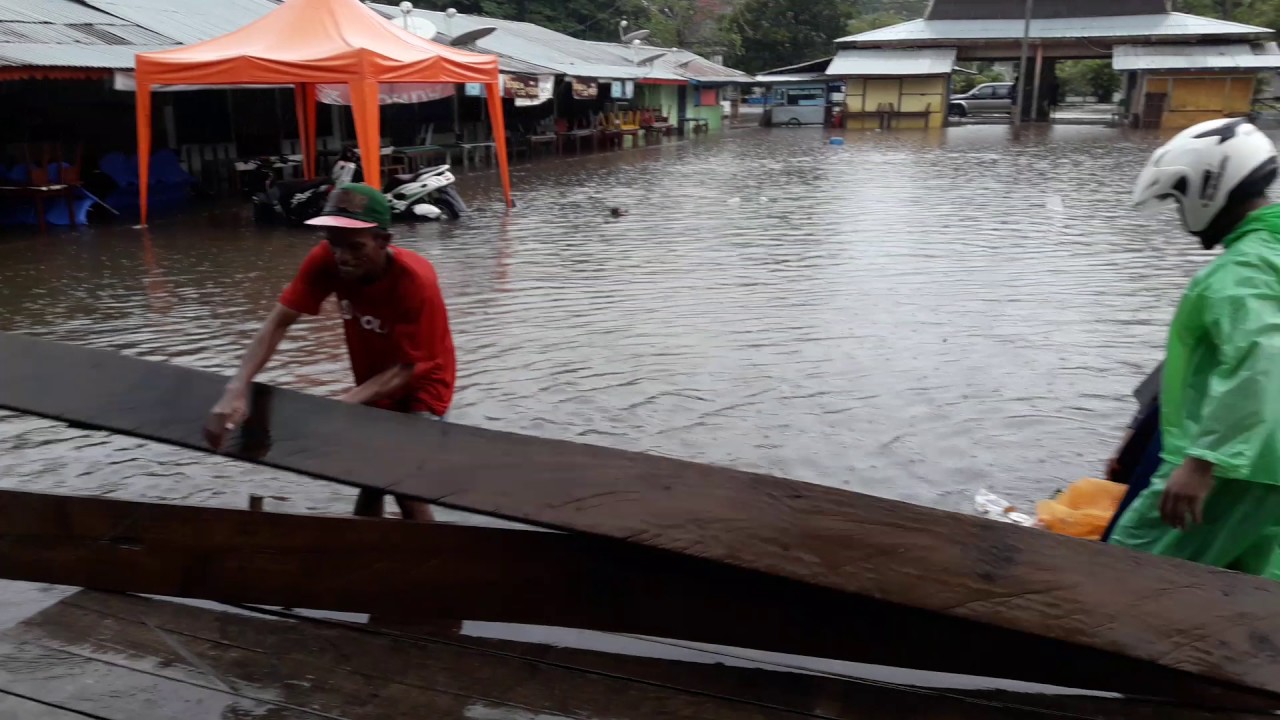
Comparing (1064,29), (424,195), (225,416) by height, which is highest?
(1064,29)

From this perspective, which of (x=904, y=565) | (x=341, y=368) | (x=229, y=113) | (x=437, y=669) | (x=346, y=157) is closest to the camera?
(x=904, y=565)

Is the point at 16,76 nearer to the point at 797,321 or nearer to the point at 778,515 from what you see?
the point at 797,321

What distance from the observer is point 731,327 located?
767 centimetres

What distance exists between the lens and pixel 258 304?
859 cm

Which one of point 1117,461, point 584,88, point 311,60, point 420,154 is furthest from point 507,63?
point 1117,461

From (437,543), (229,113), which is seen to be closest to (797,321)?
(437,543)

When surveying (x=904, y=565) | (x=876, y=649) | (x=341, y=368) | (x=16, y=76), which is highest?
(x=16, y=76)

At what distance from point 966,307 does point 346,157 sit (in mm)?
8819

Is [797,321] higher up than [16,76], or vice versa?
[16,76]

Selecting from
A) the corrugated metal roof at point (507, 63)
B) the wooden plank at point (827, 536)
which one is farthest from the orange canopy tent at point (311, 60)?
the wooden plank at point (827, 536)

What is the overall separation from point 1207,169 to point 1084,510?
1346mm

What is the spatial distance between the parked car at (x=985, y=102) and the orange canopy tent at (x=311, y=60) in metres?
35.9

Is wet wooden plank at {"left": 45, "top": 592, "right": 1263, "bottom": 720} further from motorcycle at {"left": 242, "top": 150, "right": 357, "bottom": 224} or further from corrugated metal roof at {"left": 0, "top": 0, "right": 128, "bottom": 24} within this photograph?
corrugated metal roof at {"left": 0, "top": 0, "right": 128, "bottom": 24}

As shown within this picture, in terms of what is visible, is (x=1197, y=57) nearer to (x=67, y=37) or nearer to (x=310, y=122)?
(x=310, y=122)
